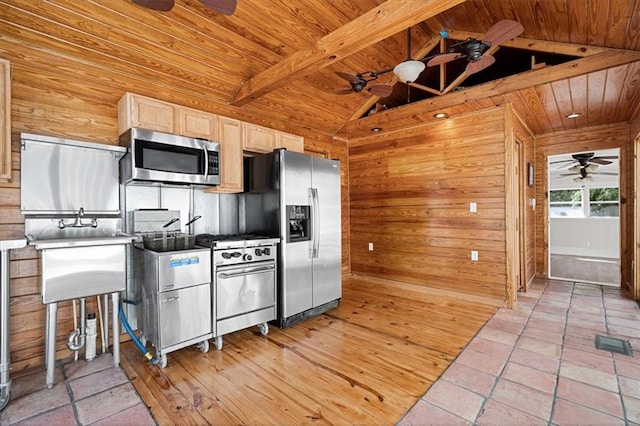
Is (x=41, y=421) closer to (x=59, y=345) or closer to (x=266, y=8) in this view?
(x=59, y=345)

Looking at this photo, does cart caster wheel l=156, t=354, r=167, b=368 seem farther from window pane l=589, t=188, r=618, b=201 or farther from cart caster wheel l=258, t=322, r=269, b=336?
window pane l=589, t=188, r=618, b=201

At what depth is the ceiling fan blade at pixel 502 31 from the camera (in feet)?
6.79

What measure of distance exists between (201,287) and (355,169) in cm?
364

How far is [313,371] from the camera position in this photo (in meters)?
2.32

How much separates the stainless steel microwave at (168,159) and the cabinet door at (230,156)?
15 centimetres

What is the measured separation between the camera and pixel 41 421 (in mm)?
1791

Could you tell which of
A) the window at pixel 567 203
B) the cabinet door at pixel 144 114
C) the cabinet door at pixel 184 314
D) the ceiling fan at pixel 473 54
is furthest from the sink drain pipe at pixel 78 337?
the window at pixel 567 203

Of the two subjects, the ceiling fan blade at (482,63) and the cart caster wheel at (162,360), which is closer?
the cart caster wheel at (162,360)

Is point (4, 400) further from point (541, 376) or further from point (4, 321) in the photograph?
point (541, 376)

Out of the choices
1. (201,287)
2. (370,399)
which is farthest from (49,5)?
(370,399)

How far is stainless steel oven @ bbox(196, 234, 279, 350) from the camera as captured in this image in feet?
8.86

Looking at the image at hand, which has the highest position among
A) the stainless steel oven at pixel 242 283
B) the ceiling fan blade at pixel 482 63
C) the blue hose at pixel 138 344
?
the ceiling fan blade at pixel 482 63

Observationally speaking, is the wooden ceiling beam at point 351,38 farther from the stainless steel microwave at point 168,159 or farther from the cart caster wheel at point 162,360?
the cart caster wheel at point 162,360

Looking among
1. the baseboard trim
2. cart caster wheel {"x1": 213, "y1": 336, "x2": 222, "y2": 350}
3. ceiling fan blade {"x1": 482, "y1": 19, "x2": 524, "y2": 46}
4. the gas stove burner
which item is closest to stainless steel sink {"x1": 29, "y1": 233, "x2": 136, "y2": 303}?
the gas stove burner
